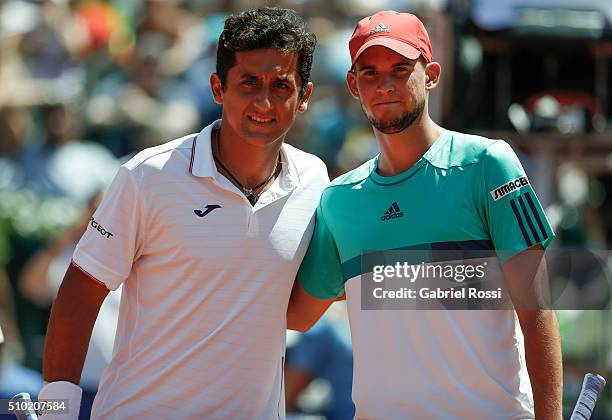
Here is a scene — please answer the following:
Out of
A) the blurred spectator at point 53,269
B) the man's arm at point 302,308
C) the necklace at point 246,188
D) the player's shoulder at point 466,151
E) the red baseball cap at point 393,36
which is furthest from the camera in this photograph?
the blurred spectator at point 53,269

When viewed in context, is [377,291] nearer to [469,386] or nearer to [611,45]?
[469,386]

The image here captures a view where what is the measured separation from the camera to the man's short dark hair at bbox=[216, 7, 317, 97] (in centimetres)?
317

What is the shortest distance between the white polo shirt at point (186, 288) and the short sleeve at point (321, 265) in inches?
4.7

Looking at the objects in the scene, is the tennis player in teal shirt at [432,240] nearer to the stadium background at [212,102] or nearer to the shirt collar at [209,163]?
the shirt collar at [209,163]

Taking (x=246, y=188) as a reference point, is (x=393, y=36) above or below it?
above

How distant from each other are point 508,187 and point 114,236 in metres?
1.19

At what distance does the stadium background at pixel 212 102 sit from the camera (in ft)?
21.0

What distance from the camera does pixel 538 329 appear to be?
9.43 feet

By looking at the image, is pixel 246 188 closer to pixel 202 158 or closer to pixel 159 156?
pixel 202 158

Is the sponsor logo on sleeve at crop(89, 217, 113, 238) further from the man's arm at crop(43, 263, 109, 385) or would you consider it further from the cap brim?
the cap brim

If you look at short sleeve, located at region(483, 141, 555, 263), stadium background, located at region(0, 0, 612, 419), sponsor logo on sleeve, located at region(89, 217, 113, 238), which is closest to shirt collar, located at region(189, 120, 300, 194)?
sponsor logo on sleeve, located at region(89, 217, 113, 238)

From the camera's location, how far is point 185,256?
313 centimetres

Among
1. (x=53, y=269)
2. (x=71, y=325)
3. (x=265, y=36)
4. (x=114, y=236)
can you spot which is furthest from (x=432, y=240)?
(x=53, y=269)

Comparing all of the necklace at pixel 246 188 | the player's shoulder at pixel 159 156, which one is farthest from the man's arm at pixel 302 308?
the player's shoulder at pixel 159 156
